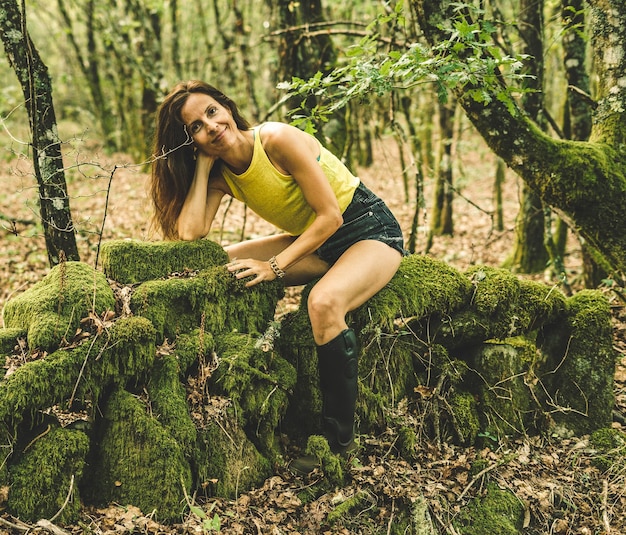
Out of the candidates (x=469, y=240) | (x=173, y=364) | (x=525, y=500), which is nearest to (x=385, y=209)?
(x=173, y=364)

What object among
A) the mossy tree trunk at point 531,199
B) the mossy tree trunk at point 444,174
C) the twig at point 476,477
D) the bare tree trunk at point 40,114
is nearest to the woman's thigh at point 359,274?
the twig at point 476,477

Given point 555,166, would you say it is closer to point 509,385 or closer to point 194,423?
point 509,385

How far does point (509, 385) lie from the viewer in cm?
419

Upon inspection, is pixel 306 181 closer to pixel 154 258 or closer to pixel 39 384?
pixel 154 258

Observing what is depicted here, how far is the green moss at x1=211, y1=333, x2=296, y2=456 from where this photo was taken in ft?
11.0

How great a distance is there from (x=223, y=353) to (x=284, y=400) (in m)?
0.51

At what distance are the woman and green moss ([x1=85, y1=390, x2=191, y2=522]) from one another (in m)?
0.84

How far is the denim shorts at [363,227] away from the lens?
387 centimetres

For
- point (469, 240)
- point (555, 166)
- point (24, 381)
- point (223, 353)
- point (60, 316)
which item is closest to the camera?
point (24, 381)

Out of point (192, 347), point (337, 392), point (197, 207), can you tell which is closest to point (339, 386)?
point (337, 392)

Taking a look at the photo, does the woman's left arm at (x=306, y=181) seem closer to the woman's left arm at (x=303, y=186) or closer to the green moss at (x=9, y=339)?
the woman's left arm at (x=303, y=186)

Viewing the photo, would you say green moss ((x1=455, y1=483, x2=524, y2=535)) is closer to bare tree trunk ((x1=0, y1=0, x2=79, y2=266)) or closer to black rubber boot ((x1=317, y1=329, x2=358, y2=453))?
black rubber boot ((x1=317, y1=329, x2=358, y2=453))

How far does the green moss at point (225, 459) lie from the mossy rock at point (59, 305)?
96cm

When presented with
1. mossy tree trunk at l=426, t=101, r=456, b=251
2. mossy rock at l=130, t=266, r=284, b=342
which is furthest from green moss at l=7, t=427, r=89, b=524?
mossy tree trunk at l=426, t=101, r=456, b=251
